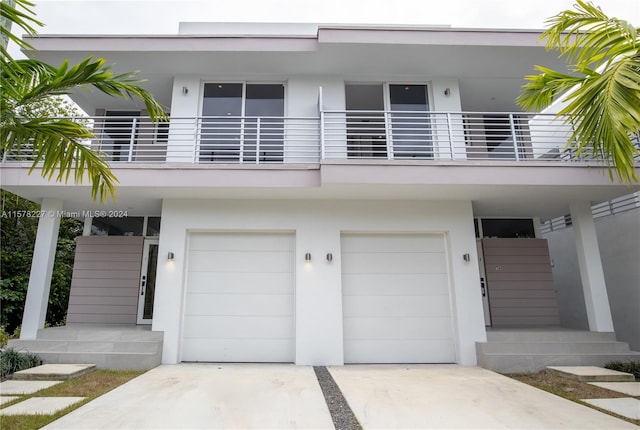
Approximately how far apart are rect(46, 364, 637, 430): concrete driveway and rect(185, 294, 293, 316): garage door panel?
4.01ft

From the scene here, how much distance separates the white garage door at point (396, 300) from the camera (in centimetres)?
714

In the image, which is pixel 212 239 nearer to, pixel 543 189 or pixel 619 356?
pixel 543 189

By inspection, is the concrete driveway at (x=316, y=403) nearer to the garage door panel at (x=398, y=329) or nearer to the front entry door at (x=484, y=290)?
the garage door panel at (x=398, y=329)

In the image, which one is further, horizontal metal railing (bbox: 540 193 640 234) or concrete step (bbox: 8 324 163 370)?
horizontal metal railing (bbox: 540 193 640 234)

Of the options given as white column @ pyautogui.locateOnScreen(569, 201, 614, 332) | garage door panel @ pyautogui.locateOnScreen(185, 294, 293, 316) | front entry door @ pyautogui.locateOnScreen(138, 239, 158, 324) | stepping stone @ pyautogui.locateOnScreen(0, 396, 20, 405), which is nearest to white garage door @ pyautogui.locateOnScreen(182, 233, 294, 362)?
garage door panel @ pyautogui.locateOnScreen(185, 294, 293, 316)

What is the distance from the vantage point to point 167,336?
22.6ft

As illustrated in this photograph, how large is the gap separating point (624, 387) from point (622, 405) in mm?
1132

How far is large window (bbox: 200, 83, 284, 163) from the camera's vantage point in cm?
770

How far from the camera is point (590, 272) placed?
7.30 metres

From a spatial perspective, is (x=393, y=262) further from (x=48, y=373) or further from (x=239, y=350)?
(x=48, y=373)

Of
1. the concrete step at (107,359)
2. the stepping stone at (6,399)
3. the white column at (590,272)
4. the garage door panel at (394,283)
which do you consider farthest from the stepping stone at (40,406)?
the white column at (590,272)

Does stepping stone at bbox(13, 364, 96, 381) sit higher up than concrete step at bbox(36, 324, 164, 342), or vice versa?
concrete step at bbox(36, 324, 164, 342)

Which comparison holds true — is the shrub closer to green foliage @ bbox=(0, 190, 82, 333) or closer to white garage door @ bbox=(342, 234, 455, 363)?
white garage door @ bbox=(342, 234, 455, 363)

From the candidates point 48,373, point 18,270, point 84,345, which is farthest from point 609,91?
point 18,270
